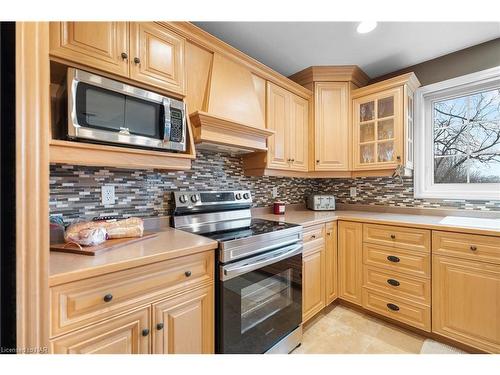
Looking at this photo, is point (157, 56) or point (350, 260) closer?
point (157, 56)

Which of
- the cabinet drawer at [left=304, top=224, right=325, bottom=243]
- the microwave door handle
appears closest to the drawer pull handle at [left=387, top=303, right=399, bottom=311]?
the cabinet drawer at [left=304, top=224, right=325, bottom=243]

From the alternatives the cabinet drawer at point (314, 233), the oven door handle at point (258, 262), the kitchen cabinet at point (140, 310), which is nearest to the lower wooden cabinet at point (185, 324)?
the kitchen cabinet at point (140, 310)

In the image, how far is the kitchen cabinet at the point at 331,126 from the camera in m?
2.38

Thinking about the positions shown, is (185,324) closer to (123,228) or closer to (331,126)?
(123,228)

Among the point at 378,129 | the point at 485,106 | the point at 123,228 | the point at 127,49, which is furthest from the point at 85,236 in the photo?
the point at 485,106

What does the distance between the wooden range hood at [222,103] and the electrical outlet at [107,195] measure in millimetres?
600

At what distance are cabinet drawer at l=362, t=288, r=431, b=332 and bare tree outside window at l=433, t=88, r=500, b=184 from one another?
1.24 meters

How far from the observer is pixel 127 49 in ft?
3.96

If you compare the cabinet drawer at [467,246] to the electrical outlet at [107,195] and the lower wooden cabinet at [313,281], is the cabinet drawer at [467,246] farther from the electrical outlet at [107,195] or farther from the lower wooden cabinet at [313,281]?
the electrical outlet at [107,195]

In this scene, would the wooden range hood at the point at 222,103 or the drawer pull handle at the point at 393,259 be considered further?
the drawer pull handle at the point at 393,259

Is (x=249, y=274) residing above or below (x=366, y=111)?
below

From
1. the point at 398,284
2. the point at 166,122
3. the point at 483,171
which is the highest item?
the point at 166,122

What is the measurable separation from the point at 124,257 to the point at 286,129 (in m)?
1.72
